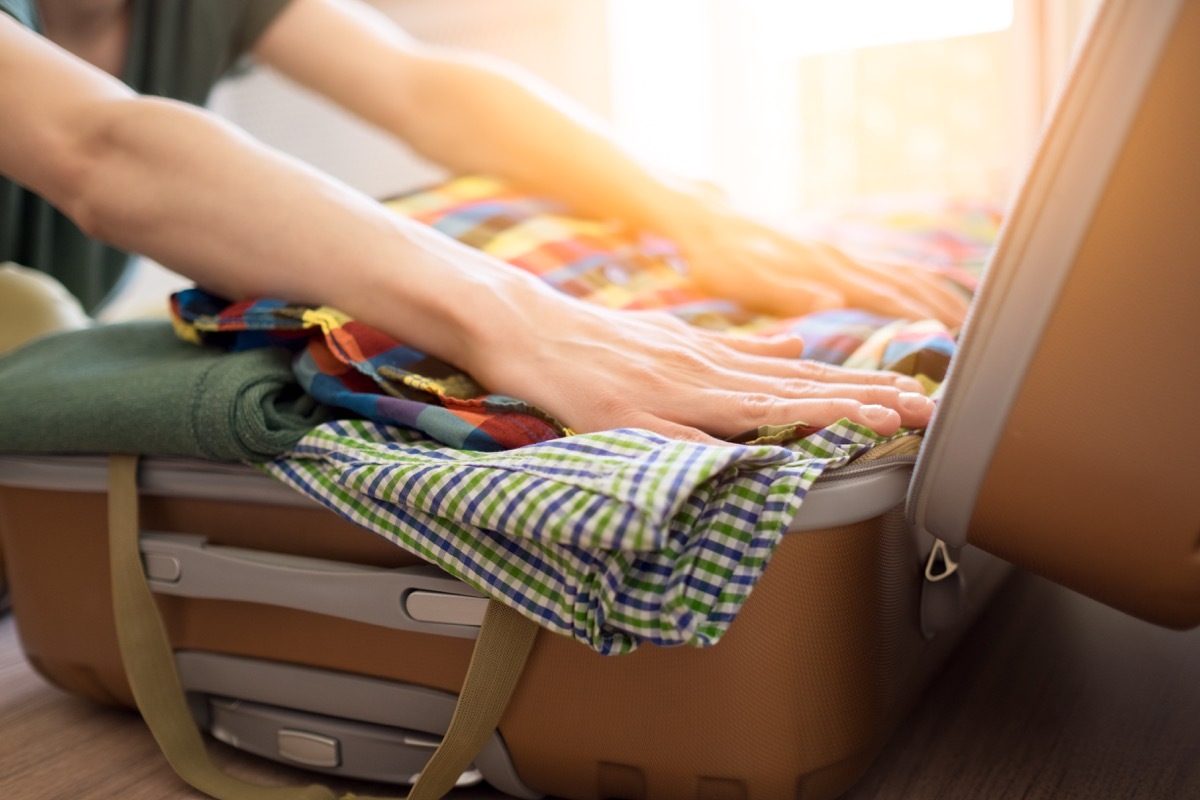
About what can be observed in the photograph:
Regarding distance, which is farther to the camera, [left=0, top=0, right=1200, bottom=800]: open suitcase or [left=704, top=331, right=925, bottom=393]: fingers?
[left=704, top=331, right=925, bottom=393]: fingers

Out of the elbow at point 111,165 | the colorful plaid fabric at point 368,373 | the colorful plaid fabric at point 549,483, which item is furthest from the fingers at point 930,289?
the elbow at point 111,165

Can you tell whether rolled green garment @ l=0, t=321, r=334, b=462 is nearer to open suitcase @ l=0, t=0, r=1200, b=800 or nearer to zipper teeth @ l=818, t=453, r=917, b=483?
open suitcase @ l=0, t=0, r=1200, b=800

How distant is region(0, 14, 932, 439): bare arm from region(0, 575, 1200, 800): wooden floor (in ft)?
0.67

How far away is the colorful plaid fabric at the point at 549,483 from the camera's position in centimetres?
40

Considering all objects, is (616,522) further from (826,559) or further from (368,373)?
(368,373)

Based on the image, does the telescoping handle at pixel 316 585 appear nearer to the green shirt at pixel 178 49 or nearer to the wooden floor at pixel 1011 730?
the wooden floor at pixel 1011 730

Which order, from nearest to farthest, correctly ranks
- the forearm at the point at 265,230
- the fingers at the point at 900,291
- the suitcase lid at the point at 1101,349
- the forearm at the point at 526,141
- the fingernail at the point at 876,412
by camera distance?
the suitcase lid at the point at 1101,349 → the fingernail at the point at 876,412 → the forearm at the point at 265,230 → the fingers at the point at 900,291 → the forearm at the point at 526,141

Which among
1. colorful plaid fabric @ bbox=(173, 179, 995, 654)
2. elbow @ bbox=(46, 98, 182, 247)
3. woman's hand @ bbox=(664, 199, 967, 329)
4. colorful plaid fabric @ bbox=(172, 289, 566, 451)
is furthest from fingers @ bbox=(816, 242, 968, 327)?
elbow @ bbox=(46, 98, 182, 247)

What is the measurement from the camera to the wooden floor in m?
0.52

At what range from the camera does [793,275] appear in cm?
81

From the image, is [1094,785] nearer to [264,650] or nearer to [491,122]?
[264,650]

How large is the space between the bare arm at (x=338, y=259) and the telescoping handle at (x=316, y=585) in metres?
0.11

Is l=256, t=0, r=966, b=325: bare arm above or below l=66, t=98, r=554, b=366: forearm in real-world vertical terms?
below

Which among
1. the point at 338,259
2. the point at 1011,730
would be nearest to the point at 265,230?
the point at 338,259
